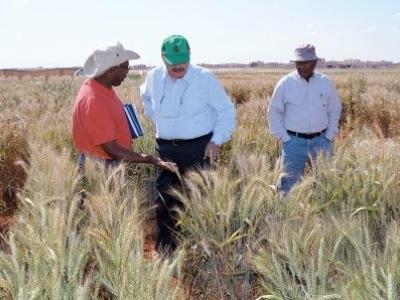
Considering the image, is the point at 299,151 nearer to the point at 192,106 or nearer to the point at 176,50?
the point at 192,106

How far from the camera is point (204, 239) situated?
2162mm

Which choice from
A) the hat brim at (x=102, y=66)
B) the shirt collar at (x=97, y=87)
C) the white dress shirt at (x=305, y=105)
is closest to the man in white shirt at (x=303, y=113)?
the white dress shirt at (x=305, y=105)

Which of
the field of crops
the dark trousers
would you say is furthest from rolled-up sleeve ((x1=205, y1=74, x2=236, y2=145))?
the field of crops

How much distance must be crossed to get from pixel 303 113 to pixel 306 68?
1.19 feet

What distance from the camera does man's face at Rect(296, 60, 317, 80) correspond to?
3914 mm

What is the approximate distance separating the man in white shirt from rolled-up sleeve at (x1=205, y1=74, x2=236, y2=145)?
96cm

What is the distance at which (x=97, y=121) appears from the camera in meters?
2.78

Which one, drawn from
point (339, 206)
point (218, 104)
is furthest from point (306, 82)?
point (339, 206)

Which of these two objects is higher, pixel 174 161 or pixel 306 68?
pixel 306 68

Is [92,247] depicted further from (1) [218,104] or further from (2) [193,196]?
(1) [218,104]

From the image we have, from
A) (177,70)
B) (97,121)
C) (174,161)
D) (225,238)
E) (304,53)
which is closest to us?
(225,238)

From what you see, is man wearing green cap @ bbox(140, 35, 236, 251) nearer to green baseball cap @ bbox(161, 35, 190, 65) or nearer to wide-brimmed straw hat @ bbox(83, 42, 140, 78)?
green baseball cap @ bbox(161, 35, 190, 65)

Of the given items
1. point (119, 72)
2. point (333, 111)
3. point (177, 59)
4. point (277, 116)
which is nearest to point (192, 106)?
point (177, 59)

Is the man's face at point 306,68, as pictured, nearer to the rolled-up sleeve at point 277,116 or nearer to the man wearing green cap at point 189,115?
the rolled-up sleeve at point 277,116
